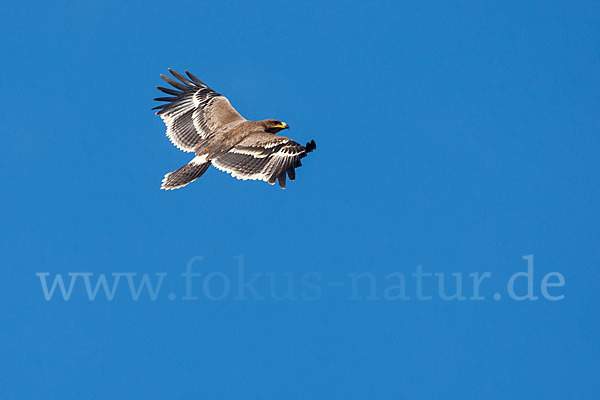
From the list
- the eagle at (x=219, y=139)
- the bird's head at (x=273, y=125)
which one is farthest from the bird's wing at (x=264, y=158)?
the bird's head at (x=273, y=125)

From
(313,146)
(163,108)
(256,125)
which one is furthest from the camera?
(163,108)

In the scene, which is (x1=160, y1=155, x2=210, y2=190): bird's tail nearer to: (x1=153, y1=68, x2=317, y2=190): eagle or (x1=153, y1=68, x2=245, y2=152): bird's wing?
(x1=153, y1=68, x2=317, y2=190): eagle

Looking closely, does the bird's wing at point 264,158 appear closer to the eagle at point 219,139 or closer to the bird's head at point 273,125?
the eagle at point 219,139

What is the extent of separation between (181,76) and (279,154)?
5571 millimetres

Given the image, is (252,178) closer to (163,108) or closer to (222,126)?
(222,126)

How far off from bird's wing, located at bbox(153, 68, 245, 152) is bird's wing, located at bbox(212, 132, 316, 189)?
1722mm

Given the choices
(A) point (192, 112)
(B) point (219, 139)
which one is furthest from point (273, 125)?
(A) point (192, 112)

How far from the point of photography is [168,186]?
23.1 meters

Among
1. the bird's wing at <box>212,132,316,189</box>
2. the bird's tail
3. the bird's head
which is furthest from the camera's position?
the bird's head

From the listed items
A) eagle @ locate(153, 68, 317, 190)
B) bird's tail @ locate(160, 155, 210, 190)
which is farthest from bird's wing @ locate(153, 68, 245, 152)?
bird's tail @ locate(160, 155, 210, 190)

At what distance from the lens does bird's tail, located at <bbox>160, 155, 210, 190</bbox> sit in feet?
75.9

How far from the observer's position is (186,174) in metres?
23.3

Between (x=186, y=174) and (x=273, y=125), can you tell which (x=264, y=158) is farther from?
(x=186, y=174)

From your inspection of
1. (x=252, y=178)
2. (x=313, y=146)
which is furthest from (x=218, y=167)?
(x=313, y=146)
